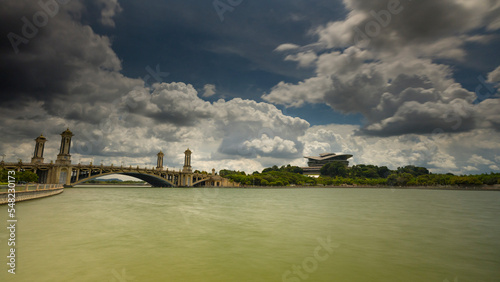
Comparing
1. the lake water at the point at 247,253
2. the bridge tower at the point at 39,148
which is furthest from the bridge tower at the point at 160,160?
the lake water at the point at 247,253

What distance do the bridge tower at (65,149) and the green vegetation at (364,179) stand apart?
6725 cm

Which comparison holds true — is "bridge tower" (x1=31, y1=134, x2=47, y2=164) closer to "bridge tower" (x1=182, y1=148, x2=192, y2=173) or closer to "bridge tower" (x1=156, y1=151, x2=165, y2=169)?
"bridge tower" (x1=156, y1=151, x2=165, y2=169)

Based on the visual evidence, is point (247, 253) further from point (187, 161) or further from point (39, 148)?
point (187, 161)

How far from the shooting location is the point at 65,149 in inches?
2894

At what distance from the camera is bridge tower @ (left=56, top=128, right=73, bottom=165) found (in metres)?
70.3

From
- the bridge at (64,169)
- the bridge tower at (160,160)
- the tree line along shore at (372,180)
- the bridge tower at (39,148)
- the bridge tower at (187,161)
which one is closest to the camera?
the bridge at (64,169)

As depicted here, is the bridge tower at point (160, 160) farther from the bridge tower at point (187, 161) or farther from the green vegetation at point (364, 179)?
the green vegetation at point (364, 179)

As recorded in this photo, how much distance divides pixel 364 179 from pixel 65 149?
13568 centimetres

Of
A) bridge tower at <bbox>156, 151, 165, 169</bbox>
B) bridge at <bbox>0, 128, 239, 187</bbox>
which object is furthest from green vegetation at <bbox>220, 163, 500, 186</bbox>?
bridge at <bbox>0, 128, 239, 187</bbox>

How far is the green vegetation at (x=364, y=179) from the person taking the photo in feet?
340

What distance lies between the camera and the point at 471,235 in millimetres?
14844

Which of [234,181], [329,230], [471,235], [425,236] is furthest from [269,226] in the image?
[234,181]

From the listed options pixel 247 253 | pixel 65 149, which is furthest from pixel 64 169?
pixel 247 253

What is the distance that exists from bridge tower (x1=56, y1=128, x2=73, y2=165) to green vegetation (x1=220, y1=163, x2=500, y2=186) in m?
67.2
